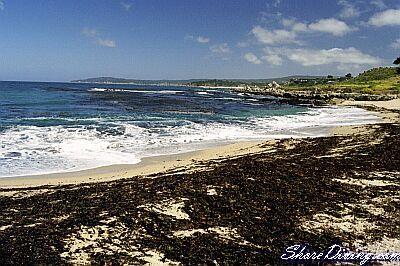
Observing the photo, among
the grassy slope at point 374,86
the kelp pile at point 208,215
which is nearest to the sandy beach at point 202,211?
the kelp pile at point 208,215

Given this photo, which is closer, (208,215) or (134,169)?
(208,215)

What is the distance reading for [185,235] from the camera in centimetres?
651

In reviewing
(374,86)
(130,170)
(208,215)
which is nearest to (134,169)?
(130,170)

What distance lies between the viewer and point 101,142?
17.7m

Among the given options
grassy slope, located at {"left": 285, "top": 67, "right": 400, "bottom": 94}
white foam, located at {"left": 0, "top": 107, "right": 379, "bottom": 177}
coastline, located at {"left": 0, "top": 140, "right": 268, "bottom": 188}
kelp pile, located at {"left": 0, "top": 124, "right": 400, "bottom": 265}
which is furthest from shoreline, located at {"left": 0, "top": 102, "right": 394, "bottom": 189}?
grassy slope, located at {"left": 285, "top": 67, "right": 400, "bottom": 94}

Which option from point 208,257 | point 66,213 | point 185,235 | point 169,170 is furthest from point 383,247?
point 169,170

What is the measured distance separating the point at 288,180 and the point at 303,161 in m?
2.80

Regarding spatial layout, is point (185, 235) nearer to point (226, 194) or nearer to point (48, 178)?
point (226, 194)

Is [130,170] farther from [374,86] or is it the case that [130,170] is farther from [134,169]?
[374,86]

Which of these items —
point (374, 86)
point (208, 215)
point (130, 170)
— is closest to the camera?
point (208, 215)

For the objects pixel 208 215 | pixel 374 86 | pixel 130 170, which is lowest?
pixel 130 170

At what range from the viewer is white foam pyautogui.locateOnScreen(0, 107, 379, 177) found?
13.6m

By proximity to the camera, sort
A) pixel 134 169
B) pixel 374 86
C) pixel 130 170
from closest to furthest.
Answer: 1. pixel 130 170
2. pixel 134 169
3. pixel 374 86

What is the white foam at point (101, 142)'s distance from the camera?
1361 centimetres
